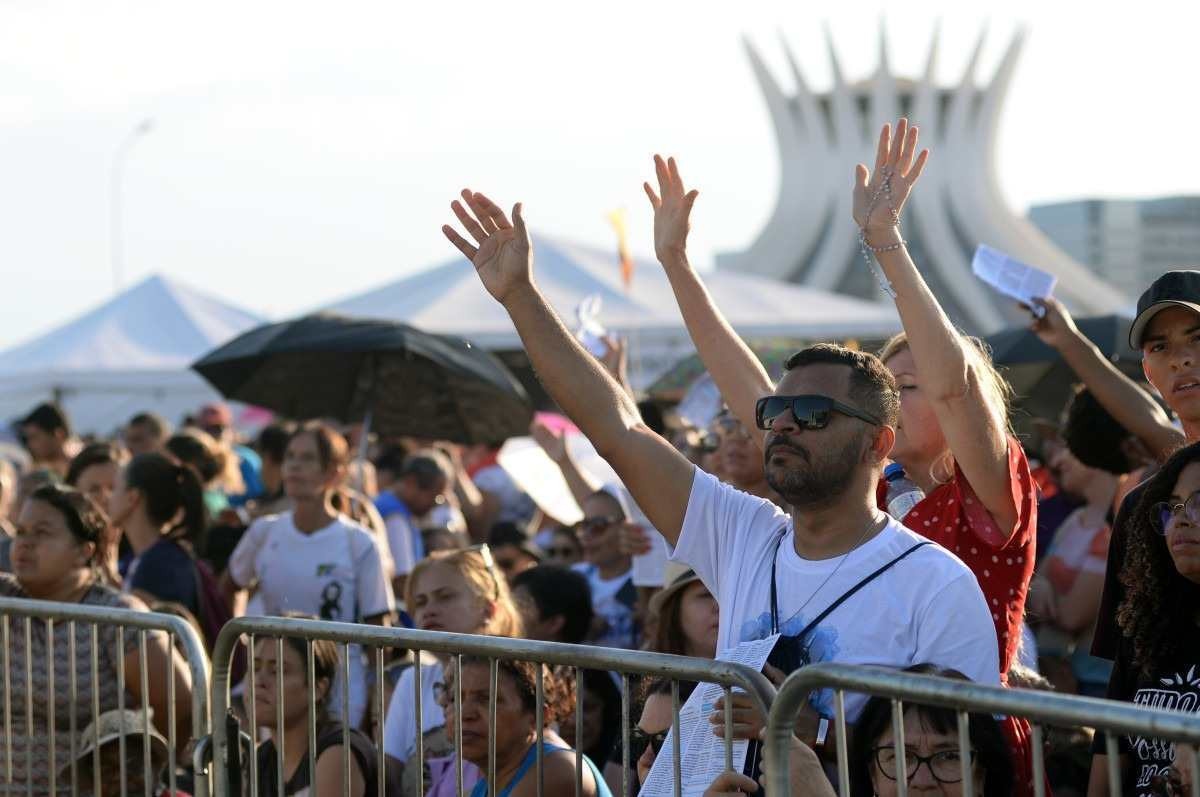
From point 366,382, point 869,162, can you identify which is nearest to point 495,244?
point 366,382

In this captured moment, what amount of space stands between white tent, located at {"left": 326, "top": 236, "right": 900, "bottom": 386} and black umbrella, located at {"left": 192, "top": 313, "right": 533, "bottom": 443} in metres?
7.80

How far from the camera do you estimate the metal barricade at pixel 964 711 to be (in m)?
2.67

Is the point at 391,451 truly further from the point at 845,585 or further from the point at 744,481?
the point at 845,585

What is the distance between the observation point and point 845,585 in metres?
3.46

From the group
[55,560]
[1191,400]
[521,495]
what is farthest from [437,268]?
[1191,400]

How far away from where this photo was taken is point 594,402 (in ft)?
12.6

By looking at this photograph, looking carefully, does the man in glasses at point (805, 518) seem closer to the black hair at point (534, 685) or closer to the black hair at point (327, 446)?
the black hair at point (534, 685)

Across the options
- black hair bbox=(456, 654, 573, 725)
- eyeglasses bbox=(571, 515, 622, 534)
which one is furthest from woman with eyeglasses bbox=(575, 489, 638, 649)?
black hair bbox=(456, 654, 573, 725)

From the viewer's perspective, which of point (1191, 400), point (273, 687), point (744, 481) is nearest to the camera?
point (1191, 400)

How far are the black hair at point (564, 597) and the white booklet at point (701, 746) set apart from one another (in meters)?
3.17

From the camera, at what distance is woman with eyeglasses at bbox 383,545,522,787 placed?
17.9 feet

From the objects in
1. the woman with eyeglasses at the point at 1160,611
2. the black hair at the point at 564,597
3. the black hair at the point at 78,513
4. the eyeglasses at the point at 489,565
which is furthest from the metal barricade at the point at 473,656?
the black hair at the point at 564,597

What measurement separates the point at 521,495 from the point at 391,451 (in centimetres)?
99

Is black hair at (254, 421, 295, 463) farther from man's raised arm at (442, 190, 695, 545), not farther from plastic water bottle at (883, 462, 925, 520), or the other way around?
man's raised arm at (442, 190, 695, 545)
